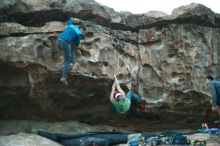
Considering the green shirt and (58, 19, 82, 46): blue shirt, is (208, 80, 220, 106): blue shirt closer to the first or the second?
the green shirt

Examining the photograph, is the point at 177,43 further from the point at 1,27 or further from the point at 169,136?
the point at 1,27

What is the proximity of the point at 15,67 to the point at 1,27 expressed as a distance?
125cm

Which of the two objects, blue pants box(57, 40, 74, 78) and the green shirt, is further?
the green shirt

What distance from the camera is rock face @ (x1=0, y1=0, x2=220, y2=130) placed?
1234cm

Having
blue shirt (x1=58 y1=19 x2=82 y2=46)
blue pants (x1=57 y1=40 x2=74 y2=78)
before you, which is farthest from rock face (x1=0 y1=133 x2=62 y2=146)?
blue shirt (x1=58 y1=19 x2=82 y2=46)

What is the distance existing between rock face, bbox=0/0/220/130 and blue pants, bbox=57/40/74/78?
72cm

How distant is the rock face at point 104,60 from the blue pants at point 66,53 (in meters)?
0.72

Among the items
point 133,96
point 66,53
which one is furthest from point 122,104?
point 66,53

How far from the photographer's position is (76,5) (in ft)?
42.7

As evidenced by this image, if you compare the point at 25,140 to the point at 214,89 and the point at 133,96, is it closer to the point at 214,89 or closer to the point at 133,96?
the point at 133,96

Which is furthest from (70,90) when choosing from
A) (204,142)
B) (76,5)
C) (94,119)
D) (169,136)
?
(204,142)

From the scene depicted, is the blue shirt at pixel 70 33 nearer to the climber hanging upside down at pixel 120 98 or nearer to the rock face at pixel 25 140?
the climber hanging upside down at pixel 120 98

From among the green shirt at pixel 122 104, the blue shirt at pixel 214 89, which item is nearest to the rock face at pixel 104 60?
the green shirt at pixel 122 104

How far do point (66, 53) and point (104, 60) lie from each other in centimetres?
163
